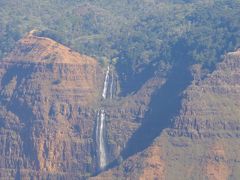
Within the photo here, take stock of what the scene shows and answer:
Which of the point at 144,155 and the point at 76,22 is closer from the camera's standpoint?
the point at 144,155

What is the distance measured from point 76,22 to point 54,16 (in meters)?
6.55

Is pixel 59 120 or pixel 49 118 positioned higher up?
pixel 49 118

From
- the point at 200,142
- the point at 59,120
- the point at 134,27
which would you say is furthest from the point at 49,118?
the point at 134,27

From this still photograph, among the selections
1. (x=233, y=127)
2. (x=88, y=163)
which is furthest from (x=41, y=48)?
(x=233, y=127)

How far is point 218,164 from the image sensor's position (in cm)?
14062

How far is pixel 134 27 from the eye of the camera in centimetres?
16912

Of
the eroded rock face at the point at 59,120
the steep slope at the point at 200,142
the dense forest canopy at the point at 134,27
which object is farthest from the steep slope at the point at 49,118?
the steep slope at the point at 200,142

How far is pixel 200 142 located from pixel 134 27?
30158 mm

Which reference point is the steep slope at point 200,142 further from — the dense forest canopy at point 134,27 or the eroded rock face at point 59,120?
the eroded rock face at point 59,120

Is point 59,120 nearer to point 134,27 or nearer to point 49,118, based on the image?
point 49,118

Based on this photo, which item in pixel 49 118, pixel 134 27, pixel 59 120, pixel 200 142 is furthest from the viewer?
pixel 134 27

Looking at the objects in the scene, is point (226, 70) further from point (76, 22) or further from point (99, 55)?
point (76, 22)

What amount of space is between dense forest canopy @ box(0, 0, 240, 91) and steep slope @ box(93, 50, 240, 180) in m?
4.61

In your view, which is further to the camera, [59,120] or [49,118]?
[49,118]
